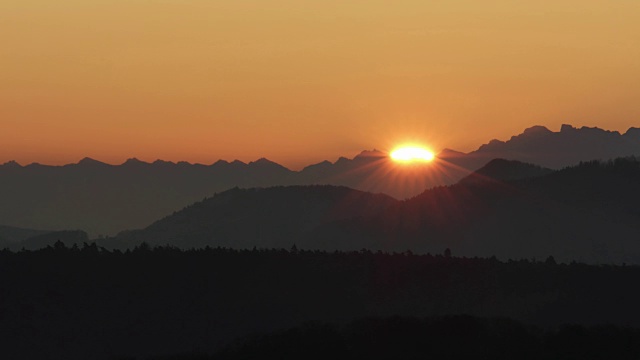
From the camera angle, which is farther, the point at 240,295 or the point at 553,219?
the point at 553,219

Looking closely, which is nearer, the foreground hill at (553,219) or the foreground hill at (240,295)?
the foreground hill at (240,295)

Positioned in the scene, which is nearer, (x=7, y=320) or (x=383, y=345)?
(x=383, y=345)

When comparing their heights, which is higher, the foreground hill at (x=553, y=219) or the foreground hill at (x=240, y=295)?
the foreground hill at (x=553, y=219)

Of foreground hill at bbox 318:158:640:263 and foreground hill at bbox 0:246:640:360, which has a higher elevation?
foreground hill at bbox 318:158:640:263

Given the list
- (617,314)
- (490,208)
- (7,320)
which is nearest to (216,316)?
(7,320)

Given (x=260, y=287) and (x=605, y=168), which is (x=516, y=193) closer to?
(x=605, y=168)

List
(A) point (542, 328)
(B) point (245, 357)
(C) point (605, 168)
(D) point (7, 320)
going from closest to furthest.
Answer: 1. (B) point (245, 357)
2. (A) point (542, 328)
3. (D) point (7, 320)
4. (C) point (605, 168)

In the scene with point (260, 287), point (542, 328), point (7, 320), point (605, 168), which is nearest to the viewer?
point (542, 328)

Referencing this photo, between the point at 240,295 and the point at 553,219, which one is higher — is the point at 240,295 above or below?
below

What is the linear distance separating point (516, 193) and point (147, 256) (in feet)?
393

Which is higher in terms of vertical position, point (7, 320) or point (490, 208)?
point (490, 208)

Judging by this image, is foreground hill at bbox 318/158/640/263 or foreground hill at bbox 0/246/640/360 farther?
foreground hill at bbox 318/158/640/263

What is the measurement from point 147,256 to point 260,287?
8610 mm

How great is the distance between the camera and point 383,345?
58562 millimetres
